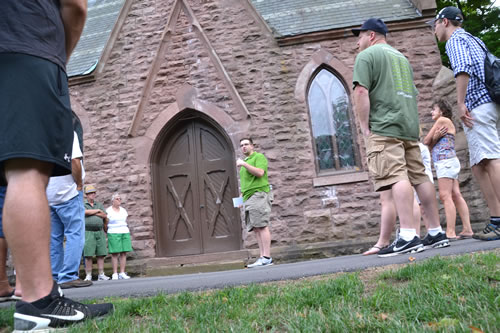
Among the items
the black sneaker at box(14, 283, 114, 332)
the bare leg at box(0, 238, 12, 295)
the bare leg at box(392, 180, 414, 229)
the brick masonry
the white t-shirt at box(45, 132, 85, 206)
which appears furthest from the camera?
the brick masonry

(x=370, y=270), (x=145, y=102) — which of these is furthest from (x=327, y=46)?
(x=370, y=270)

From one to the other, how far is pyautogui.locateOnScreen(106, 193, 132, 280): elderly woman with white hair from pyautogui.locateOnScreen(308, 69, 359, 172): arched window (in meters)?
4.34

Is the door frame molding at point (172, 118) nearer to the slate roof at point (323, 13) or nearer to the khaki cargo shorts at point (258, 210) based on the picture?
the slate roof at point (323, 13)

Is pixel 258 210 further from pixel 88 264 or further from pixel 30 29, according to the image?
pixel 30 29

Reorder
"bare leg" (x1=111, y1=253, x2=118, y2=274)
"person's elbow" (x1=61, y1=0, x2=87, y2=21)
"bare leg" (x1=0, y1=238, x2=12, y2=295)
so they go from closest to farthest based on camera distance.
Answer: "person's elbow" (x1=61, y1=0, x2=87, y2=21) → "bare leg" (x1=0, y1=238, x2=12, y2=295) → "bare leg" (x1=111, y1=253, x2=118, y2=274)

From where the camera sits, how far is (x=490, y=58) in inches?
178

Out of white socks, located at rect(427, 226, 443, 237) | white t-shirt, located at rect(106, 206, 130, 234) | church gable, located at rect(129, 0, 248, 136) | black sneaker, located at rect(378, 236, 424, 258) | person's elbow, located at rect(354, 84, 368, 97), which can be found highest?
church gable, located at rect(129, 0, 248, 136)

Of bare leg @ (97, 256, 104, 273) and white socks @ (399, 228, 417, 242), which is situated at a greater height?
white socks @ (399, 228, 417, 242)

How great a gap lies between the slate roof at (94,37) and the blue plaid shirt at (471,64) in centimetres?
834

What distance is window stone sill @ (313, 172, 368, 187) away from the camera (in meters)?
9.01

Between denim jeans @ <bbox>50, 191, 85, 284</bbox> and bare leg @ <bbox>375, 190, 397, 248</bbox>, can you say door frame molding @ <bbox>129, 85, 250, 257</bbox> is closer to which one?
denim jeans @ <bbox>50, 191, 85, 284</bbox>

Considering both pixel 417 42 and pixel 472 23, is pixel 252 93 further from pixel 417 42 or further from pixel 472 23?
pixel 472 23

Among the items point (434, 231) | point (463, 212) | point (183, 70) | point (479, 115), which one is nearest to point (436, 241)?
point (434, 231)

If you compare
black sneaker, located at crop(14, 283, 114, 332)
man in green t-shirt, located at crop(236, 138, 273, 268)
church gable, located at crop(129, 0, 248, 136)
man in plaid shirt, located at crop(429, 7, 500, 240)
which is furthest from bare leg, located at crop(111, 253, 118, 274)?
black sneaker, located at crop(14, 283, 114, 332)
